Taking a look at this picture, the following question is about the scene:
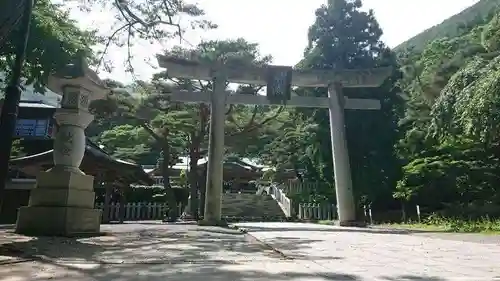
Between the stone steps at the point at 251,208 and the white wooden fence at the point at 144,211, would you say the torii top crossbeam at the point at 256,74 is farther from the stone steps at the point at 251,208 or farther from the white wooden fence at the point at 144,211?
the stone steps at the point at 251,208

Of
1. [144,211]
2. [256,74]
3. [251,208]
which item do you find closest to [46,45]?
[256,74]

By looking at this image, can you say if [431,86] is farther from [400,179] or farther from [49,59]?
[49,59]

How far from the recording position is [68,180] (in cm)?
686

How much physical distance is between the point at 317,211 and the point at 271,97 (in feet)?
23.7

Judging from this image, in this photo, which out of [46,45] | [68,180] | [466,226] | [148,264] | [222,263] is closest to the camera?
[148,264]

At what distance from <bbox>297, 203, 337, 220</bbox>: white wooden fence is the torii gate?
4452mm

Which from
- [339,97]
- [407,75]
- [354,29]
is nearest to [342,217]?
[339,97]

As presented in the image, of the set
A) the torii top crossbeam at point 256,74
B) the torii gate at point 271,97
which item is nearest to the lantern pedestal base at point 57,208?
the torii gate at point 271,97

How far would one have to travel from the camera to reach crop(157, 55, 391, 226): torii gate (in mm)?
13617

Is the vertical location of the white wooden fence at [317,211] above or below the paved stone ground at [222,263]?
above

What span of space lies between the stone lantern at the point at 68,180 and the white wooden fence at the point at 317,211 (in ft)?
44.5

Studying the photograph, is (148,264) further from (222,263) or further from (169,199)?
(169,199)

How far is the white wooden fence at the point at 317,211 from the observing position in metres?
19.3

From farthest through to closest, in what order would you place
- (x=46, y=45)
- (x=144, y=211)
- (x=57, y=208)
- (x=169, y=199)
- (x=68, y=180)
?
(x=144, y=211) → (x=169, y=199) → (x=46, y=45) → (x=68, y=180) → (x=57, y=208)
